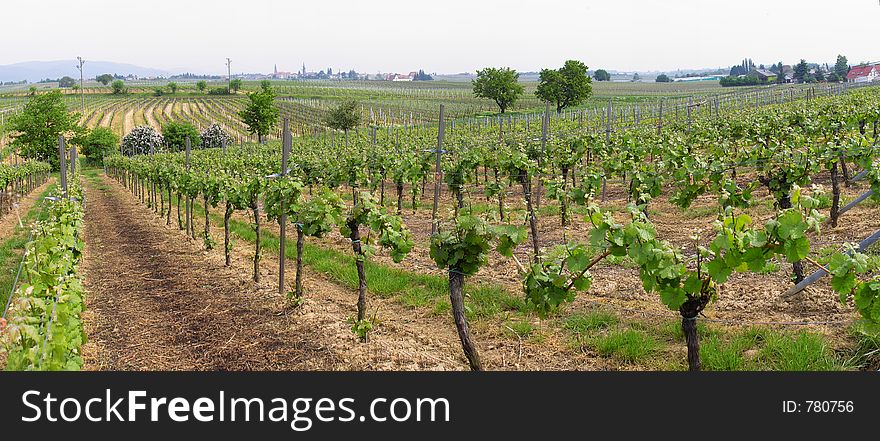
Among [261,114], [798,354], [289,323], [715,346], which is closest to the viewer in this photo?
[798,354]

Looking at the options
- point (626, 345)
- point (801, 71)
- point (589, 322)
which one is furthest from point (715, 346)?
point (801, 71)

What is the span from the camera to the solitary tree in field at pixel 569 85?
6512cm

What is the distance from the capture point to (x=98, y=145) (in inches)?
2256

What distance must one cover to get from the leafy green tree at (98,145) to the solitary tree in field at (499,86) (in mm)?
34968

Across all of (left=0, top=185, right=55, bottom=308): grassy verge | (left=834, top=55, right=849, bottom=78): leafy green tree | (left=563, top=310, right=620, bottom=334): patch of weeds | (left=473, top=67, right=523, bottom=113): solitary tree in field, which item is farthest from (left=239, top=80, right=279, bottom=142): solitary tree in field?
(left=834, top=55, right=849, bottom=78): leafy green tree

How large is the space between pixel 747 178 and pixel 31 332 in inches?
644

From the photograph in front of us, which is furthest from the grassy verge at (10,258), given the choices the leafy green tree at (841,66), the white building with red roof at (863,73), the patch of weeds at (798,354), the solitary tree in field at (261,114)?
the leafy green tree at (841,66)

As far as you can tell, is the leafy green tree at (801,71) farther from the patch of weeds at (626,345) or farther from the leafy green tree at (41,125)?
the patch of weeds at (626,345)

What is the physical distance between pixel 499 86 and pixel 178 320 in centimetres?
6222

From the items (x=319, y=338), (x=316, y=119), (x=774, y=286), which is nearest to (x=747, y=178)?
(x=774, y=286)

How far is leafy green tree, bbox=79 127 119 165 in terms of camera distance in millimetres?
56812

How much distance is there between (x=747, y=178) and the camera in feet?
54.9

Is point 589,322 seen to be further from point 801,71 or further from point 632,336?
point 801,71

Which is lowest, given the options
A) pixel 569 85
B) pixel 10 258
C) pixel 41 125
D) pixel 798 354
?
pixel 10 258
